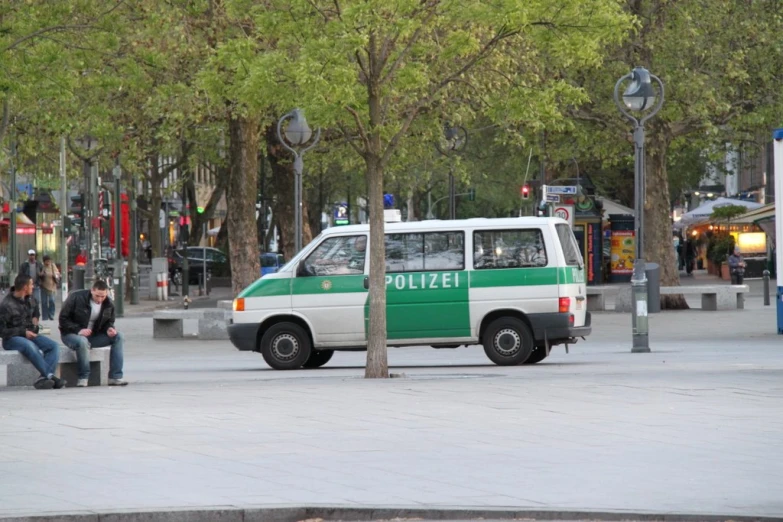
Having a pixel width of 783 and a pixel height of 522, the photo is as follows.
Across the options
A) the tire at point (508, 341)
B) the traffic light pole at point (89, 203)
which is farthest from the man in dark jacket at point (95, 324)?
the traffic light pole at point (89, 203)

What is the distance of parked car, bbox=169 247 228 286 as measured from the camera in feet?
193

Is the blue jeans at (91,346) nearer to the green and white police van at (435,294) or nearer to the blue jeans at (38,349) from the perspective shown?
the blue jeans at (38,349)

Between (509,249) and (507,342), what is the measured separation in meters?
1.18

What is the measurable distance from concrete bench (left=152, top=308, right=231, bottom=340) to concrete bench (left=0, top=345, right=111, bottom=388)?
9972 millimetres

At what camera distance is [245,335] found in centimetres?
2050

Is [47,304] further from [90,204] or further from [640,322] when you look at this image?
[640,322]

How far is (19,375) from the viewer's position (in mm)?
17312

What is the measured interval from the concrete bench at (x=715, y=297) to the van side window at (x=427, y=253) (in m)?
15.6

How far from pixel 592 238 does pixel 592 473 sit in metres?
40.7

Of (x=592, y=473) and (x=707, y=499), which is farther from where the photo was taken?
(x=592, y=473)

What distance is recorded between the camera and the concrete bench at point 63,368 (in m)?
17.1

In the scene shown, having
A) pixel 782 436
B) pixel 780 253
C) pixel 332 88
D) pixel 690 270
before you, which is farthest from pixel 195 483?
pixel 690 270

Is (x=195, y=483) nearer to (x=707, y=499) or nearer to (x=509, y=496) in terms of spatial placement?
(x=509, y=496)

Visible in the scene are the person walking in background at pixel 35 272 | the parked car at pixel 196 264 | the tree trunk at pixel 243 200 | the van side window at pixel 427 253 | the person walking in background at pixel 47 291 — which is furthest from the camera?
the parked car at pixel 196 264
